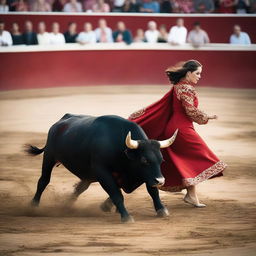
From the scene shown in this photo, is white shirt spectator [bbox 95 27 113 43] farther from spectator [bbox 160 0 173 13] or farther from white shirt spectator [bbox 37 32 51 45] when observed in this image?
spectator [bbox 160 0 173 13]

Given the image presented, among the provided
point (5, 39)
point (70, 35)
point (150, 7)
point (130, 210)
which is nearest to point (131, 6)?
point (150, 7)

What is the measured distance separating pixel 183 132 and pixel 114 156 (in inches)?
33.0

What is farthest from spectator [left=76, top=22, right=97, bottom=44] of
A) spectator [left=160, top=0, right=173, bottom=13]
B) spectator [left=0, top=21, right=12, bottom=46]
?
spectator [left=160, top=0, right=173, bottom=13]

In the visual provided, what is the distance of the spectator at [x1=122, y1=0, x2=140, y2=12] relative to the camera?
16.7 metres

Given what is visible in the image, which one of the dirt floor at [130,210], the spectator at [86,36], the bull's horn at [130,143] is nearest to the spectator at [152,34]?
the spectator at [86,36]

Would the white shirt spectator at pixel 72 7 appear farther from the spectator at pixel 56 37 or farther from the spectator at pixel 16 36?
the spectator at pixel 16 36

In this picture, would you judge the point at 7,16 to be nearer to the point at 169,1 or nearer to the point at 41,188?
the point at 169,1

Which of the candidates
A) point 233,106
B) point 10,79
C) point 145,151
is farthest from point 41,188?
point 10,79

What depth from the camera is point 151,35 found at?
53.2ft

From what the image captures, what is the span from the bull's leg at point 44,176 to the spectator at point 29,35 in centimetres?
846

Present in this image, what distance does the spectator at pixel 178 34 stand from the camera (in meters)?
16.0

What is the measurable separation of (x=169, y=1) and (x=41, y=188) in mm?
10625

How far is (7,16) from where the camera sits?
1563 centimetres

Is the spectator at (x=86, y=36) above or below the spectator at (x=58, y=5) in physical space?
below
